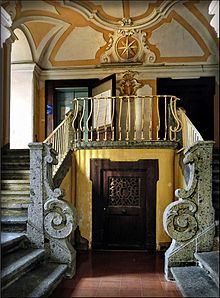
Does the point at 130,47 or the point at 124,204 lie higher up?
the point at 130,47

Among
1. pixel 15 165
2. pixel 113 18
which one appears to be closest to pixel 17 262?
pixel 15 165

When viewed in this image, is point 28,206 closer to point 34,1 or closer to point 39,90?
point 34,1

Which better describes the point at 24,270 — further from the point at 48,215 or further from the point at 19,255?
the point at 48,215

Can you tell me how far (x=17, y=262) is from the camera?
341 centimetres

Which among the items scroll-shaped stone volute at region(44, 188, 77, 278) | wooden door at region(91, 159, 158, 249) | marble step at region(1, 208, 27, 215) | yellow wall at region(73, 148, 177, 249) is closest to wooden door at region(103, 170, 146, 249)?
wooden door at region(91, 159, 158, 249)

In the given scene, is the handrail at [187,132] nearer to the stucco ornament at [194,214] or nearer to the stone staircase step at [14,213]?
the stucco ornament at [194,214]

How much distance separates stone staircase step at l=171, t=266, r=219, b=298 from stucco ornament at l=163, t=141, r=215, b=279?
0.59 ft

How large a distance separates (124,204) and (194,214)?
2.09 m

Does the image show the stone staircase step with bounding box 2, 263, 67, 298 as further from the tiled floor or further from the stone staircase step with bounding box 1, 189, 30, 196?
the stone staircase step with bounding box 1, 189, 30, 196

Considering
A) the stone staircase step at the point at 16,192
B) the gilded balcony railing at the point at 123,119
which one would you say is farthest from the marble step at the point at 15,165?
the gilded balcony railing at the point at 123,119

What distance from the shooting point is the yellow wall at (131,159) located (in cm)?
588

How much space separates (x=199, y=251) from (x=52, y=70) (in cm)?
523

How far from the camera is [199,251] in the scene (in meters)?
3.95

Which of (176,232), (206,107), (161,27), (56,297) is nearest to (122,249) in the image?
(176,232)
